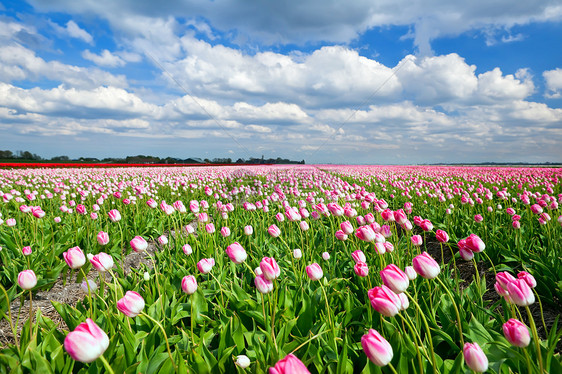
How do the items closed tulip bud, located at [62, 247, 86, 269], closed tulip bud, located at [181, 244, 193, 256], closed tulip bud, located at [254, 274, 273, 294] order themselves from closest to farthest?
closed tulip bud, located at [254, 274, 273, 294]
closed tulip bud, located at [62, 247, 86, 269]
closed tulip bud, located at [181, 244, 193, 256]

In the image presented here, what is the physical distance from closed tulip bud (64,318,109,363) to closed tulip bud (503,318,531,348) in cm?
153

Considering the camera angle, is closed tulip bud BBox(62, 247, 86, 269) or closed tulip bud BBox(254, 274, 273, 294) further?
closed tulip bud BBox(62, 247, 86, 269)

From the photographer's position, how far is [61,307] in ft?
7.52

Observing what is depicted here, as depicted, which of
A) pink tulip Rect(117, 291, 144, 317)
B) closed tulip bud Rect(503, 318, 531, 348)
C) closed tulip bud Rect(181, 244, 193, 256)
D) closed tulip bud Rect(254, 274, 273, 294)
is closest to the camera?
closed tulip bud Rect(503, 318, 531, 348)

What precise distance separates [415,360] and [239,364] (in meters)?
0.96

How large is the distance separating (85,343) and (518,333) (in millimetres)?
1602

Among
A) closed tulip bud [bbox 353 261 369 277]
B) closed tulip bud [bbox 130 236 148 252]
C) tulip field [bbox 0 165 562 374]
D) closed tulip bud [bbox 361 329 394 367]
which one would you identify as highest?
closed tulip bud [bbox 130 236 148 252]

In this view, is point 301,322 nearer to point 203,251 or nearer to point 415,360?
point 415,360

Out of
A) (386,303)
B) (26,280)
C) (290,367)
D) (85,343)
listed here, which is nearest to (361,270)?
(386,303)

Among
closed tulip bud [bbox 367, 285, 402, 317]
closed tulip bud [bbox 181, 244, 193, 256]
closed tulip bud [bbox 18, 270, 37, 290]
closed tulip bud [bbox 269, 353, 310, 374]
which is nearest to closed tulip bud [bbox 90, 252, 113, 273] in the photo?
closed tulip bud [bbox 18, 270, 37, 290]

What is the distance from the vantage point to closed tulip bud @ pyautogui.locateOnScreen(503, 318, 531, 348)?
45.6 inches

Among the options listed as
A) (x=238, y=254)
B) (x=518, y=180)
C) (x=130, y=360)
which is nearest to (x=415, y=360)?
(x=238, y=254)

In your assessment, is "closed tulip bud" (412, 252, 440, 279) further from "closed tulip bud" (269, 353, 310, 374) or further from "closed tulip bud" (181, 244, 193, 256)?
"closed tulip bud" (181, 244, 193, 256)

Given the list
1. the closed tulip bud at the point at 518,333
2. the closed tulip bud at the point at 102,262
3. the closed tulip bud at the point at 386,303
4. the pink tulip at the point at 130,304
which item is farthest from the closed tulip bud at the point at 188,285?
the closed tulip bud at the point at 518,333
